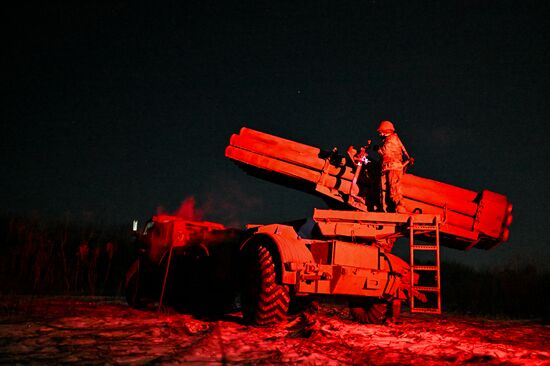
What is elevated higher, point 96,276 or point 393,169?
point 393,169

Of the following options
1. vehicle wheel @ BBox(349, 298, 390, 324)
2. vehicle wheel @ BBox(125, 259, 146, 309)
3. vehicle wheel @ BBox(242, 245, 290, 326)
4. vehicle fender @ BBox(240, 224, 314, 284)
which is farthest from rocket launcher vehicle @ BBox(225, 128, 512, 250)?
vehicle wheel @ BBox(125, 259, 146, 309)

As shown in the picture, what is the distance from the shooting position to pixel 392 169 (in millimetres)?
8336

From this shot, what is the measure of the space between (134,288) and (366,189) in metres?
6.27

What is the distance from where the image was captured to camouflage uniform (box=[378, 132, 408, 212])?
828cm

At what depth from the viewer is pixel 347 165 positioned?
8.93 meters

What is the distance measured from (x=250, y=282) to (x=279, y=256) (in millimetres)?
778

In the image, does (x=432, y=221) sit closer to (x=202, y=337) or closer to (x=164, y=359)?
(x=202, y=337)

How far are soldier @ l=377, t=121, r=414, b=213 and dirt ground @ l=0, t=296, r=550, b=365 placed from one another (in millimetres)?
2279

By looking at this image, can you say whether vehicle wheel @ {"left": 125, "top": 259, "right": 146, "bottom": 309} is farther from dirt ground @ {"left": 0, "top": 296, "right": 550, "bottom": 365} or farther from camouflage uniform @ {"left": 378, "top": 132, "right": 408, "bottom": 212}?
camouflage uniform @ {"left": 378, "top": 132, "right": 408, "bottom": 212}

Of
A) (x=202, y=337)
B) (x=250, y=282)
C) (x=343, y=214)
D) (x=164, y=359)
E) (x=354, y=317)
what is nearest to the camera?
(x=164, y=359)

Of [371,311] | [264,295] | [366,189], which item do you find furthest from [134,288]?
[366,189]

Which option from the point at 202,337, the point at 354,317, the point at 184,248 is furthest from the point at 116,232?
the point at 202,337

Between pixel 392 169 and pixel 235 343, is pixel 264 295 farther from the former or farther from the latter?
pixel 392 169

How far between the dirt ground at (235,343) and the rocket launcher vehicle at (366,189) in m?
1.91
